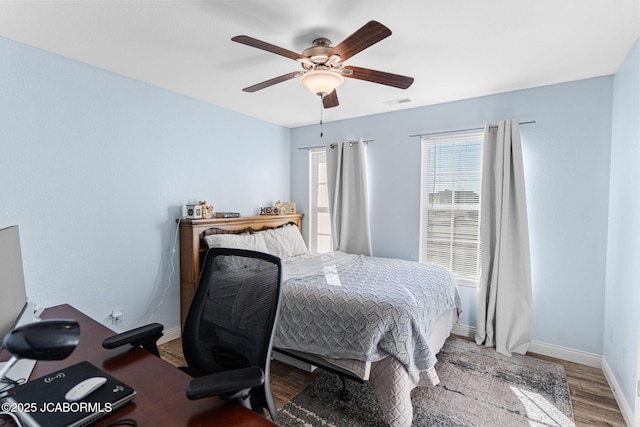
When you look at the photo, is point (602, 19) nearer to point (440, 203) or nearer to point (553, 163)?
point (553, 163)

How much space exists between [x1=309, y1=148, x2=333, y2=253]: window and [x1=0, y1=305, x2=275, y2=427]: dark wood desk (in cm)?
315

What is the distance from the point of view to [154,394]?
0.97 meters

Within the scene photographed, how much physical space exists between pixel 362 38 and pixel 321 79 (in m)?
0.42

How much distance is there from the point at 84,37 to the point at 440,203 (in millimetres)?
3363

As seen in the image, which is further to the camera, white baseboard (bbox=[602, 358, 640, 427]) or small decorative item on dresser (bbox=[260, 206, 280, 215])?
small decorative item on dresser (bbox=[260, 206, 280, 215])

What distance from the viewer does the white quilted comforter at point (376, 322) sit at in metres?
1.90

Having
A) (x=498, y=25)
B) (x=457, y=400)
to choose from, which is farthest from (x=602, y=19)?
(x=457, y=400)

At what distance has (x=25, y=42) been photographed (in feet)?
6.89

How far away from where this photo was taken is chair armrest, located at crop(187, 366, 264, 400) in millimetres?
888

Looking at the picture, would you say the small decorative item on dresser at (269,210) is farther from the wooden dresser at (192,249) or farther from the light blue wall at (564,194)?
the light blue wall at (564,194)

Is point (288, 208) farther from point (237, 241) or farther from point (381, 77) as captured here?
point (381, 77)

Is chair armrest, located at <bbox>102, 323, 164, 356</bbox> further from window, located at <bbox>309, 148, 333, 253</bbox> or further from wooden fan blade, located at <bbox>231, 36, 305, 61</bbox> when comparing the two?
window, located at <bbox>309, 148, 333, 253</bbox>

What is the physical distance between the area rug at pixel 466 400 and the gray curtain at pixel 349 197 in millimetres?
1621

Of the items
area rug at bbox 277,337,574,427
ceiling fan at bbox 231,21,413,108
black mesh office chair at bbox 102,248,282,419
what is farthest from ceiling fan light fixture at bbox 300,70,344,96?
area rug at bbox 277,337,574,427
